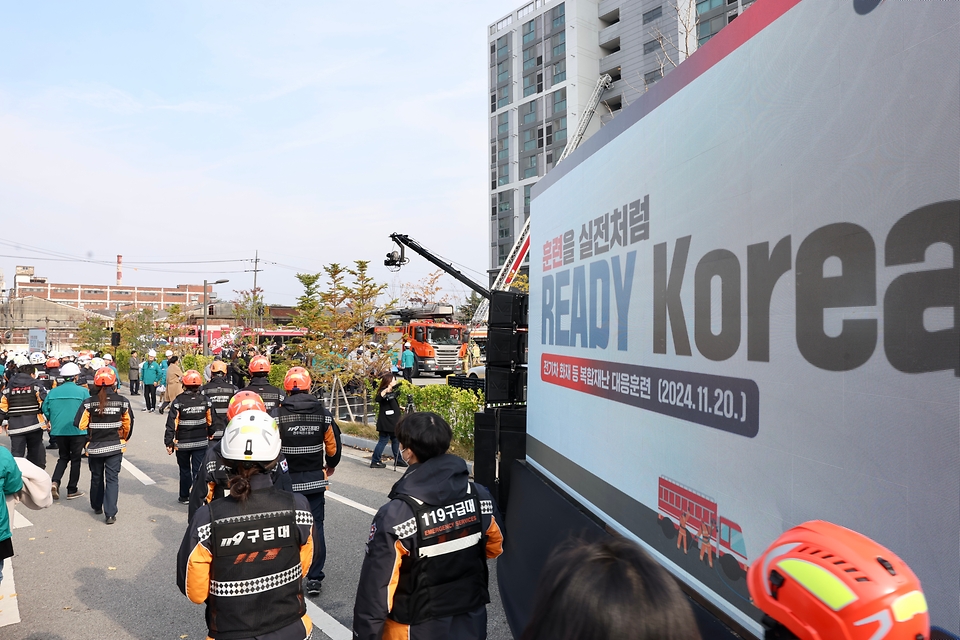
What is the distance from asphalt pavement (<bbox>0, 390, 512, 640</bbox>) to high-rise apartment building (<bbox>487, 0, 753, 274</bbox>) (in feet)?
132

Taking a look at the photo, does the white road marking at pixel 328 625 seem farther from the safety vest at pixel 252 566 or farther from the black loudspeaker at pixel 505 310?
the black loudspeaker at pixel 505 310

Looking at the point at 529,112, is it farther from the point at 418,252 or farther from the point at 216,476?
the point at 216,476

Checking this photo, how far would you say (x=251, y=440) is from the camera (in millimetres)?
3074

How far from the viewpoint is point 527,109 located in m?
53.4

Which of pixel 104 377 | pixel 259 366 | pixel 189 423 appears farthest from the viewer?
pixel 259 366

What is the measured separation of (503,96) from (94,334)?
123ft

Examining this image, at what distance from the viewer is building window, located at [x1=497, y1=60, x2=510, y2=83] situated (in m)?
55.1

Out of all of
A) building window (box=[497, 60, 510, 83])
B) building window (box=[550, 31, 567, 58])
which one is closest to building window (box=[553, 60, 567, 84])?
building window (box=[550, 31, 567, 58])

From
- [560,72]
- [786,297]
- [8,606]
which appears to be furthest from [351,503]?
[560,72]

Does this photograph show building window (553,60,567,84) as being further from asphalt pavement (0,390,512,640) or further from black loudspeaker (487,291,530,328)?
black loudspeaker (487,291,530,328)

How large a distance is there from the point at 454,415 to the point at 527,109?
46.9 meters

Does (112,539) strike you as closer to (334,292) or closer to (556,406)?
(556,406)

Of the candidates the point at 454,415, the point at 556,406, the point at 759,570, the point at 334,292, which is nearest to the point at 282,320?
the point at 334,292

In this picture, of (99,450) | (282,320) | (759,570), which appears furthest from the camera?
(282,320)
